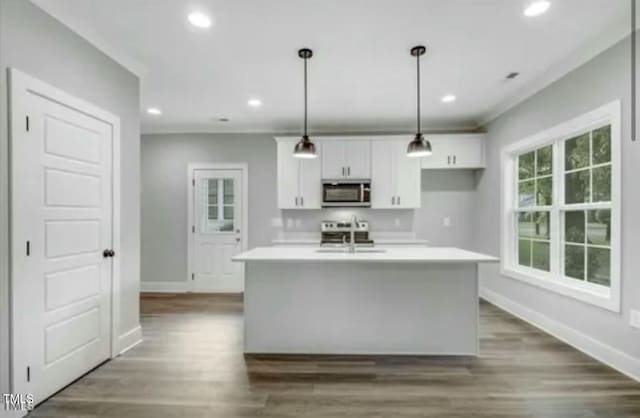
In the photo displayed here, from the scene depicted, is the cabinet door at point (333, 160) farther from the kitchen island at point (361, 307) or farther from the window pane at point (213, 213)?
the kitchen island at point (361, 307)

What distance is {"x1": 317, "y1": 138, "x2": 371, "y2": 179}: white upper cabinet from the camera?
5.23m

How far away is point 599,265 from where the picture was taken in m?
3.11

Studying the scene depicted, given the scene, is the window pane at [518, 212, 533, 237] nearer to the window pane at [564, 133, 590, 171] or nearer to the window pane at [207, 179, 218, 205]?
the window pane at [564, 133, 590, 171]

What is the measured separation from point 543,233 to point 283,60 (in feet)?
11.1

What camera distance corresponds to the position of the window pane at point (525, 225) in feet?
13.9

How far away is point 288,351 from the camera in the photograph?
10.1 ft

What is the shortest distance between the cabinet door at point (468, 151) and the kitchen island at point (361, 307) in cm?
262

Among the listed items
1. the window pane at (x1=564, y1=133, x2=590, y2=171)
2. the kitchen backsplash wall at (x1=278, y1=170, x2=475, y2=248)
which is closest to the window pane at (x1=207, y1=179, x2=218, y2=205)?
the kitchen backsplash wall at (x1=278, y1=170, x2=475, y2=248)

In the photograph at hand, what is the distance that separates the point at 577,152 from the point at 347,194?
2.75m

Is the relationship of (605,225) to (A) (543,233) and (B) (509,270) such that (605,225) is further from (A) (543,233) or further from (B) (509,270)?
(B) (509,270)

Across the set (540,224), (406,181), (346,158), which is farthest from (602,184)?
(346,158)

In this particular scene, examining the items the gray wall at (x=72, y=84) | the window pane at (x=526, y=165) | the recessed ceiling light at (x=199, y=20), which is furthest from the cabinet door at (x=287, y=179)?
the window pane at (x=526, y=165)

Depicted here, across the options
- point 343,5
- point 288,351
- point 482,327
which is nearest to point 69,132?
point 343,5

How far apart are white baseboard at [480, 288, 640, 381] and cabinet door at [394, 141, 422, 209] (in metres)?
1.78
